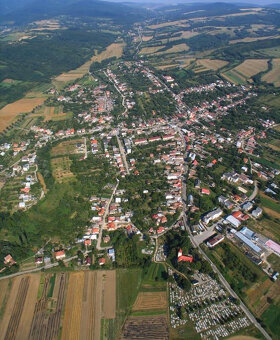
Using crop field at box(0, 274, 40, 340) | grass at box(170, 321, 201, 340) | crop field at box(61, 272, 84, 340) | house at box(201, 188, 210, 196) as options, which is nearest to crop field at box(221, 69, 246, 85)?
house at box(201, 188, 210, 196)

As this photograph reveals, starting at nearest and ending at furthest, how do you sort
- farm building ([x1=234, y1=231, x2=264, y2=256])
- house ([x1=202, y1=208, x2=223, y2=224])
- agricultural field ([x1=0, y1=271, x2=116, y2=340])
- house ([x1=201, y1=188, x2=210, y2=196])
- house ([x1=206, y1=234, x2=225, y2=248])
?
agricultural field ([x1=0, y1=271, x2=116, y2=340]) → farm building ([x1=234, y1=231, x2=264, y2=256]) → house ([x1=206, y1=234, x2=225, y2=248]) → house ([x1=202, y1=208, x2=223, y2=224]) → house ([x1=201, y1=188, x2=210, y2=196])

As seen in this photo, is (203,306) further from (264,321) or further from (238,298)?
(264,321)

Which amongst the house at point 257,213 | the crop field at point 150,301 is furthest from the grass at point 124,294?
the house at point 257,213

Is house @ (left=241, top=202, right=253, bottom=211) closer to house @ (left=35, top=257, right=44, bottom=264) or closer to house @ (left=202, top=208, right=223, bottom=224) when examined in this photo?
house @ (left=202, top=208, right=223, bottom=224)

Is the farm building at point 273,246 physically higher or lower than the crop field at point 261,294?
higher

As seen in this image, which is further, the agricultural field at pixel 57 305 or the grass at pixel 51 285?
the grass at pixel 51 285

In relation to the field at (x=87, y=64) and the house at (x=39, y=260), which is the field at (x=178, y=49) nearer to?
the field at (x=87, y=64)
